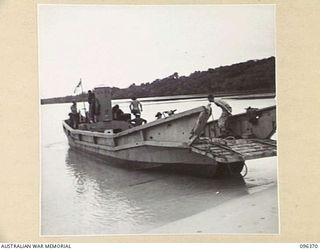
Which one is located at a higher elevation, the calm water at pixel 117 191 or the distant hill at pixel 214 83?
the distant hill at pixel 214 83

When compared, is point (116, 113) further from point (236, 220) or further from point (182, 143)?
point (236, 220)

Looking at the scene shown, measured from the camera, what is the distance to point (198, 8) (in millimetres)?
1179

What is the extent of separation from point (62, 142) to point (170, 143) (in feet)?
0.82

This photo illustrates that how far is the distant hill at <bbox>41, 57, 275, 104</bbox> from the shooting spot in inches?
46.6

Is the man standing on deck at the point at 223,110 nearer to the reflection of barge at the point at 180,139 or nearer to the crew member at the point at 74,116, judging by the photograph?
the reflection of barge at the point at 180,139

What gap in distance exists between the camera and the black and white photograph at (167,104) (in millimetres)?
1164

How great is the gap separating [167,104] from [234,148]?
0.60 ft

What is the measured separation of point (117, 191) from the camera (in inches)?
46.8

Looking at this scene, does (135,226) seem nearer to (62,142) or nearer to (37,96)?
(62,142)
